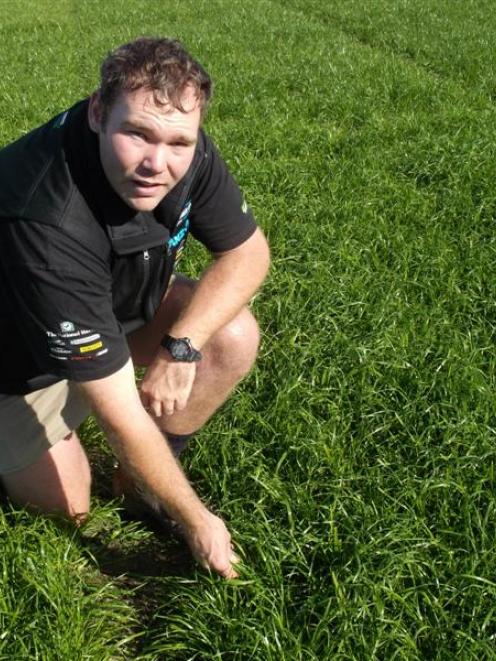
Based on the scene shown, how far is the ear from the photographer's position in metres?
2.47

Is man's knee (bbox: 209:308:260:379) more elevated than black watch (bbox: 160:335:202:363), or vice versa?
black watch (bbox: 160:335:202:363)

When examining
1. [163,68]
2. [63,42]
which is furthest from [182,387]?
[63,42]

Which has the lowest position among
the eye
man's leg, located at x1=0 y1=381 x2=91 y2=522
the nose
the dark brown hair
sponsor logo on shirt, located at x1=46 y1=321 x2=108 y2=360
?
man's leg, located at x1=0 y1=381 x2=91 y2=522

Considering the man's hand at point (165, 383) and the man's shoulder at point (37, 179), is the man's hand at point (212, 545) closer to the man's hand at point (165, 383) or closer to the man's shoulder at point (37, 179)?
the man's hand at point (165, 383)

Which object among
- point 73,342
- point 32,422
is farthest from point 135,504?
point 73,342

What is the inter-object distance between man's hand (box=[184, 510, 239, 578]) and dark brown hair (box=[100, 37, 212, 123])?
50.1 inches

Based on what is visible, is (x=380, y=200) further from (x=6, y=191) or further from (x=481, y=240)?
(x=6, y=191)

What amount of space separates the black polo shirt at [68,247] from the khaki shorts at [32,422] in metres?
0.32

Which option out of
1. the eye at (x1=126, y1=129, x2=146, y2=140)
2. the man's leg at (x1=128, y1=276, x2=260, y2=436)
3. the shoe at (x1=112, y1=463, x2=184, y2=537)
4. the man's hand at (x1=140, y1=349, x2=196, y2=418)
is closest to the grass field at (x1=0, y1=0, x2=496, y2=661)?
the shoe at (x1=112, y1=463, x2=184, y2=537)

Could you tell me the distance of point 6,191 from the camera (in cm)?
243

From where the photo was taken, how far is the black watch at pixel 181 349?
3.06 meters

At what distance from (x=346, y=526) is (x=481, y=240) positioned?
2.69 m

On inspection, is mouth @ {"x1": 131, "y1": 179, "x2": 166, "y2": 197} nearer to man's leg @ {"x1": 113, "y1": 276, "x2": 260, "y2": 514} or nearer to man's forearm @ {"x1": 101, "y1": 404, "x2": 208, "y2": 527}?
man's forearm @ {"x1": 101, "y1": 404, "x2": 208, "y2": 527}

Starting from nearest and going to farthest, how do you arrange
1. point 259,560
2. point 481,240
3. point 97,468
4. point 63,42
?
point 259,560, point 97,468, point 481,240, point 63,42
